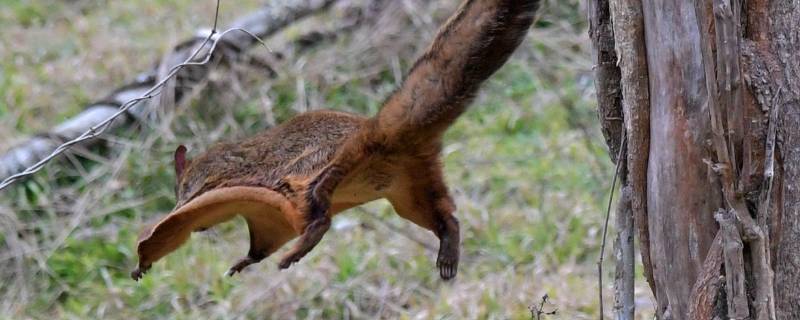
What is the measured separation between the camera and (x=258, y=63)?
6.15 meters

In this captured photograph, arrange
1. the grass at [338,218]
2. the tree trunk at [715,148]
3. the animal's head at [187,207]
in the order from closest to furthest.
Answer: the tree trunk at [715,148] → the animal's head at [187,207] → the grass at [338,218]

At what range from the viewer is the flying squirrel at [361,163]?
2324 mm

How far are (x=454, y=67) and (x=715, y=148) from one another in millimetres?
528

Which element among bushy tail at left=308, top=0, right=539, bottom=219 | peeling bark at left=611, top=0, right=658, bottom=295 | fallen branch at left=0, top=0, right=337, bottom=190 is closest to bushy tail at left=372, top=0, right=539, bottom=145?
bushy tail at left=308, top=0, right=539, bottom=219

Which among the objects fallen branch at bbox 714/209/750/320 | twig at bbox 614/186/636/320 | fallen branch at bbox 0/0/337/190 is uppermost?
fallen branch at bbox 714/209/750/320

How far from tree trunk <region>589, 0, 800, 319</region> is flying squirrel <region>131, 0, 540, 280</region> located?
0.84ft

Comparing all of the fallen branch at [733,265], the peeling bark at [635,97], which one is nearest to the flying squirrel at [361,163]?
the peeling bark at [635,97]

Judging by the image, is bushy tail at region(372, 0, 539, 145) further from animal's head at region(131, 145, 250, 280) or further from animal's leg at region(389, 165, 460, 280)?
animal's head at region(131, 145, 250, 280)

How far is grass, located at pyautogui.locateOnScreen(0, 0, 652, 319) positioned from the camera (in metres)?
4.42

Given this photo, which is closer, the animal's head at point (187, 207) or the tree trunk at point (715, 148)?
the tree trunk at point (715, 148)

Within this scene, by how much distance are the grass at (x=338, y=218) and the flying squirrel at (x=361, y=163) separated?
1.35m

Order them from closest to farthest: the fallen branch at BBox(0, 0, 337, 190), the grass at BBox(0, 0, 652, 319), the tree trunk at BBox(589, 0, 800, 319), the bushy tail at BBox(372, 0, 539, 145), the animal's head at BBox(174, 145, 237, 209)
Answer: the tree trunk at BBox(589, 0, 800, 319)
the bushy tail at BBox(372, 0, 539, 145)
the animal's head at BBox(174, 145, 237, 209)
the grass at BBox(0, 0, 652, 319)
the fallen branch at BBox(0, 0, 337, 190)

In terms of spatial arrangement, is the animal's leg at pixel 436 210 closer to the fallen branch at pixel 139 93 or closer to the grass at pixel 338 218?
the grass at pixel 338 218

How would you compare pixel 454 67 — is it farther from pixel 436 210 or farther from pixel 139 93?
pixel 139 93
